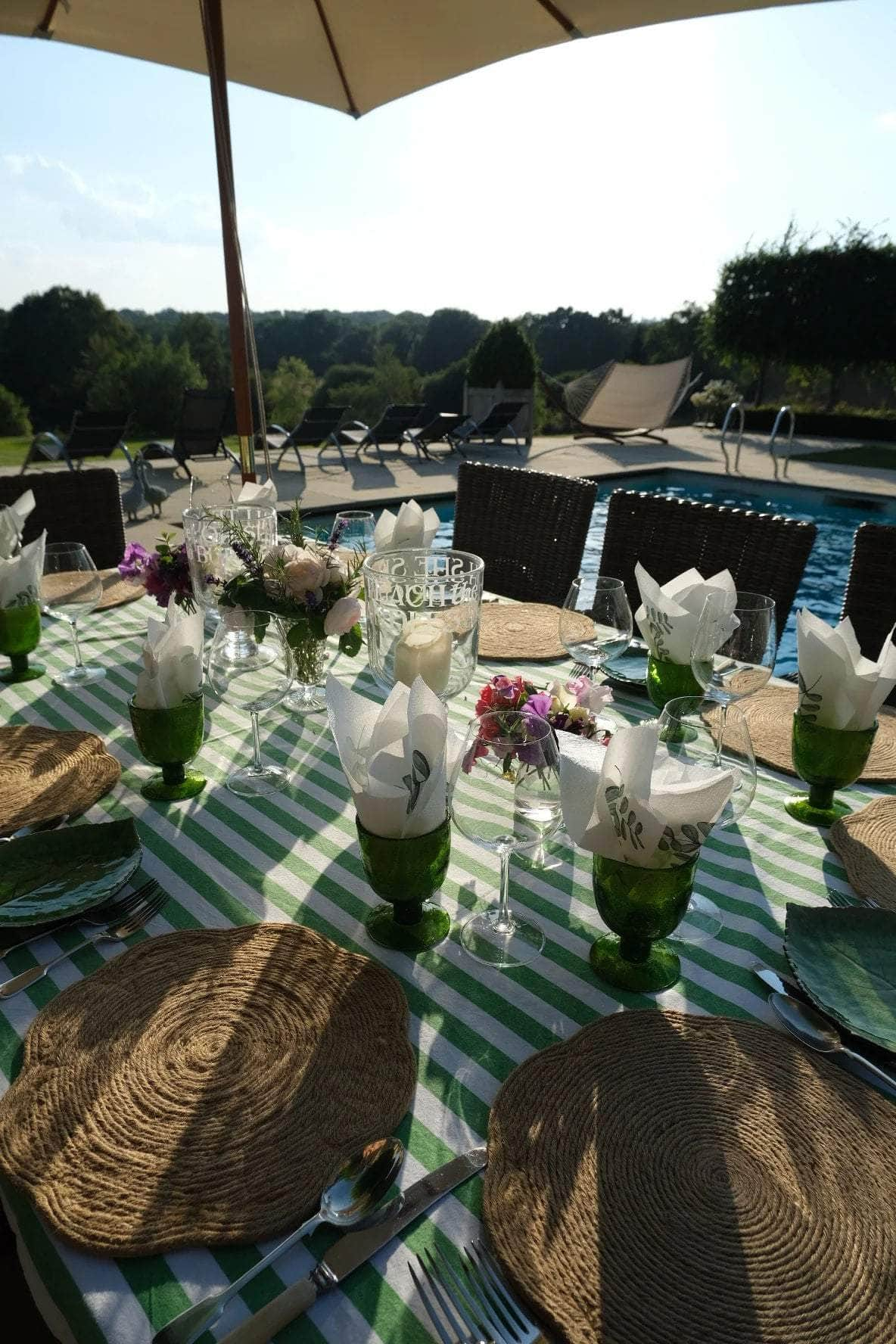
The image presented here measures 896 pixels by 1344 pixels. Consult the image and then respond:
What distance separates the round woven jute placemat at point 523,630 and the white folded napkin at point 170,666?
665mm

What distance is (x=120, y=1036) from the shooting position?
776mm

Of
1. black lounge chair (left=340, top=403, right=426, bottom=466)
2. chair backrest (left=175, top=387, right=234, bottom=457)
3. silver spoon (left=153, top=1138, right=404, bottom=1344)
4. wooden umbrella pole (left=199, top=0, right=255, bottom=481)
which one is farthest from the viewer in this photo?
black lounge chair (left=340, top=403, right=426, bottom=466)

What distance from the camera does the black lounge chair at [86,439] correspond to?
7.46m

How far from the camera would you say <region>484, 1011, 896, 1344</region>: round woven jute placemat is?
546 millimetres

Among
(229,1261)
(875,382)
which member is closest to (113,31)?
(229,1261)

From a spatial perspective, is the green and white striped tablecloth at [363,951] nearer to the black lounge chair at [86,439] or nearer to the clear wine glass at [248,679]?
the clear wine glass at [248,679]

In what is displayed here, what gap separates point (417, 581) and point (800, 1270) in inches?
36.4

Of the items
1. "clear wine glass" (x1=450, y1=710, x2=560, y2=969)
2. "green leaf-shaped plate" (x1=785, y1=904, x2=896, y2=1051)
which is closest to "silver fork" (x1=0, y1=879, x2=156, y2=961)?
"clear wine glass" (x1=450, y1=710, x2=560, y2=969)

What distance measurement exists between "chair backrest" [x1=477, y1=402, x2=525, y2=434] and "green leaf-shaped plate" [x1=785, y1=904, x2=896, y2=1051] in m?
11.0

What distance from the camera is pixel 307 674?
152cm

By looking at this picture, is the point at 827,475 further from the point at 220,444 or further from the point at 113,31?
the point at 113,31

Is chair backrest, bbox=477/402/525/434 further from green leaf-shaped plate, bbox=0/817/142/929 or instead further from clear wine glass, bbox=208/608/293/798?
green leaf-shaped plate, bbox=0/817/142/929

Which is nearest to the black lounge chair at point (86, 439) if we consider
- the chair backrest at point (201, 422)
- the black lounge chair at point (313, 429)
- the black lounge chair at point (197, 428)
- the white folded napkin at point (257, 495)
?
the black lounge chair at point (197, 428)

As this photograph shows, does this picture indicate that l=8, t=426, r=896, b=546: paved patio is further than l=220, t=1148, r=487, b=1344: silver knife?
Yes
